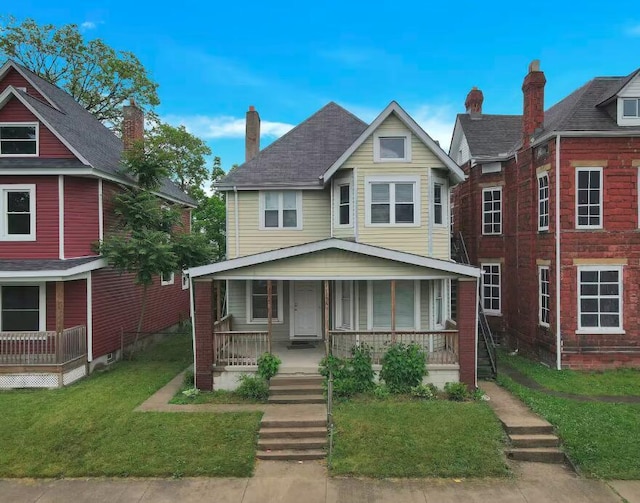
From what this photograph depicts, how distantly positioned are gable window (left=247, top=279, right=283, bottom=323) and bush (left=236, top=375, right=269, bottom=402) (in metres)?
4.27

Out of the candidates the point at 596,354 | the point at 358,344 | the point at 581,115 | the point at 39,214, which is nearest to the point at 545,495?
the point at 358,344

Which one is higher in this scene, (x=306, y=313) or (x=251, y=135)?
(x=251, y=135)

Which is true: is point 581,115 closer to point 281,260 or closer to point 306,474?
point 281,260

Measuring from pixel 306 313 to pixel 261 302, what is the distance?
5.54ft

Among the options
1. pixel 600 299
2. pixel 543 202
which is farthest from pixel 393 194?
pixel 600 299

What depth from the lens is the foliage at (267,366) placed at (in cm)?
1154

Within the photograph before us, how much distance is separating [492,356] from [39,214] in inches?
585

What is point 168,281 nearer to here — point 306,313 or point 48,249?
point 48,249

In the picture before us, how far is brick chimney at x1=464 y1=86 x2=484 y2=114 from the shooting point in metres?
22.2

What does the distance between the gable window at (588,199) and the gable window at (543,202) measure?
94 centimetres

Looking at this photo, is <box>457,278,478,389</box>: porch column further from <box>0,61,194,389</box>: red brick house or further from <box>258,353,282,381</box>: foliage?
<box>0,61,194,389</box>: red brick house

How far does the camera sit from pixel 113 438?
904 centimetres

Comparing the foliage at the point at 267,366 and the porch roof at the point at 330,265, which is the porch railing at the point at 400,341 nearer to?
the porch roof at the point at 330,265

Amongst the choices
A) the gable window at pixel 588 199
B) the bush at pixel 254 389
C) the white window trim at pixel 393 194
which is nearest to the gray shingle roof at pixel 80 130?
the bush at pixel 254 389
